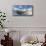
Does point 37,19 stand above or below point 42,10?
below

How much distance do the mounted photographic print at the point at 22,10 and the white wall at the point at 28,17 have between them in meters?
0.10

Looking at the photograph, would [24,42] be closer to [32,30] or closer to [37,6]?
[32,30]

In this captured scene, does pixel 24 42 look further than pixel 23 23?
No

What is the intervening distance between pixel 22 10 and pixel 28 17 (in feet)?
0.96

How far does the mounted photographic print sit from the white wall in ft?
0.31

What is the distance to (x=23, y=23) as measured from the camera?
4578 millimetres

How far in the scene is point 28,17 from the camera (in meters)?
4.57

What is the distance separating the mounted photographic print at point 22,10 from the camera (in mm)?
4535

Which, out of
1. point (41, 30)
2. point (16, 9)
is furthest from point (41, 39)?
point (16, 9)

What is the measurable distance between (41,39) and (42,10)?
3.01ft

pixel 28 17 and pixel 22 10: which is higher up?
pixel 22 10

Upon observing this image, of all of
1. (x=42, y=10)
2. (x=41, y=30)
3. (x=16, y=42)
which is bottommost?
(x=16, y=42)

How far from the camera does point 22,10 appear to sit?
14.9 feet

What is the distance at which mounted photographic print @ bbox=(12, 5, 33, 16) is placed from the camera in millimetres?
4535
